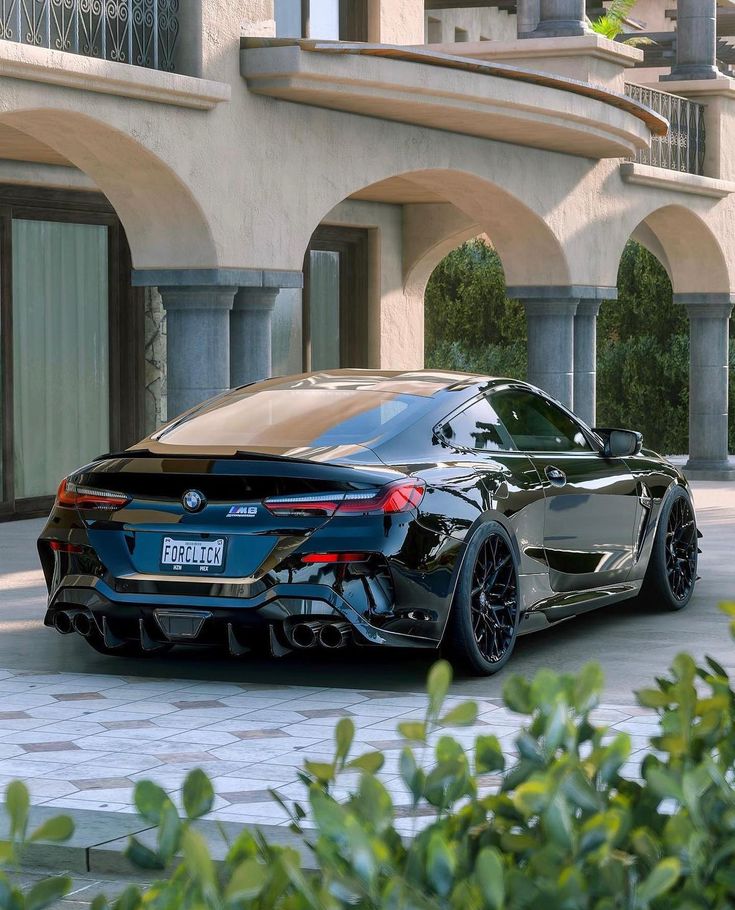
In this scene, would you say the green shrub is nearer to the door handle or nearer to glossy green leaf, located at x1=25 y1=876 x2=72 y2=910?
glossy green leaf, located at x1=25 y1=876 x2=72 y2=910

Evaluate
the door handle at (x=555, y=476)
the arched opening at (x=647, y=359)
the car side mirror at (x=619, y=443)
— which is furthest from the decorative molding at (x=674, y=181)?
the door handle at (x=555, y=476)

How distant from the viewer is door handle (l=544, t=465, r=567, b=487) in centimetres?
904

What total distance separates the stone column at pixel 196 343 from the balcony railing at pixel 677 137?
8600 millimetres

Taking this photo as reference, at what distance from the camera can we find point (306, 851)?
5.09 m

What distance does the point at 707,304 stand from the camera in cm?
2402

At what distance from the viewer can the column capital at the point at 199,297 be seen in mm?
14141

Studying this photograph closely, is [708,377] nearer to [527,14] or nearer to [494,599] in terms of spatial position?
[527,14]

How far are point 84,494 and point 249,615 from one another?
1027mm

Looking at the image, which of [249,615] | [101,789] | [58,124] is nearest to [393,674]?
[249,615]

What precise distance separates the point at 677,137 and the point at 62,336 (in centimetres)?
891

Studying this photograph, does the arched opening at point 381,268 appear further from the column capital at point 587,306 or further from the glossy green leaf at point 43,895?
the glossy green leaf at point 43,895

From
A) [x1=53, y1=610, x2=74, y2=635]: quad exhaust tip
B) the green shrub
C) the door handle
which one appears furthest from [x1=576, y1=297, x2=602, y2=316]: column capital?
Result: the green shrub

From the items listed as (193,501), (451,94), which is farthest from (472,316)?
(193,501)

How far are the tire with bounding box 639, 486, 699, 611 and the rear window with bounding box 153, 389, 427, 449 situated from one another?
2.29m
